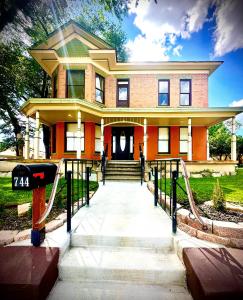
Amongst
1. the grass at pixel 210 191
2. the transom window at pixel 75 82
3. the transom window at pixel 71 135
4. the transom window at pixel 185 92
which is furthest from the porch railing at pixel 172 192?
the transom window at pixel 185 92

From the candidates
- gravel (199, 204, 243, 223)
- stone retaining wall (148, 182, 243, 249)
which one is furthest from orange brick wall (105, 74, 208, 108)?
stone retaining wall (148, 182, 243, 249)

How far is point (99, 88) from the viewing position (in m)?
14.5

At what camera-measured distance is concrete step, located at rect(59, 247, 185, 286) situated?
2.51 metres

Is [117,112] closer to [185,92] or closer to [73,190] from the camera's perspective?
[185,92]

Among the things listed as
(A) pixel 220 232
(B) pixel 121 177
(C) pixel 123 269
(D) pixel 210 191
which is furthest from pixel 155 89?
(C) pixel 123 269

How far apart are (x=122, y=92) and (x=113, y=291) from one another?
1443 cm

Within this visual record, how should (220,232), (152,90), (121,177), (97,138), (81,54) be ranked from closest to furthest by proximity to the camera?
(220,232), (121,177), (81,54), (97,138), (152,90)

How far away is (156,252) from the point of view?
9.86 feet

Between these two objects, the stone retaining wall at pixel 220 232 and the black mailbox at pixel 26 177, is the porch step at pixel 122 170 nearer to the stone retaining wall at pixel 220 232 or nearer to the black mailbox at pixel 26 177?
the stone retaining wall at pixel 220 232

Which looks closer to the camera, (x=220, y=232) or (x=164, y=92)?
(x=220, y=232)

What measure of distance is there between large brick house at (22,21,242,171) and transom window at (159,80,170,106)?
73 millimetres

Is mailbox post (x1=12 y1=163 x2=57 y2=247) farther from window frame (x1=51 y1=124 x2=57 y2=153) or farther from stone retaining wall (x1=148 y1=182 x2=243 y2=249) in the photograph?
window frame (x1=51 y1=124 x2=57 y2=153)

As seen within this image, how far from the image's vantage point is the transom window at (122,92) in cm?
1533

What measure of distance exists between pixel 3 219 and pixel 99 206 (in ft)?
7.01
